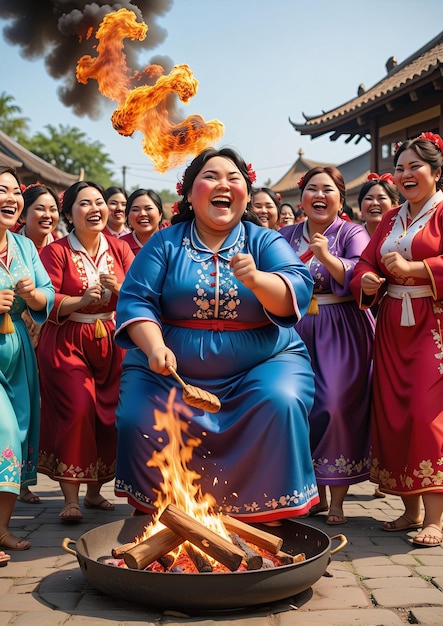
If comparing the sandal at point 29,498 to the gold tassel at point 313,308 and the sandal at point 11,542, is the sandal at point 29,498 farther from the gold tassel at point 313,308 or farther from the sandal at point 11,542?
the gold tassel at point 313,308

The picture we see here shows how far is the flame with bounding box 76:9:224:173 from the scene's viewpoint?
471 cm

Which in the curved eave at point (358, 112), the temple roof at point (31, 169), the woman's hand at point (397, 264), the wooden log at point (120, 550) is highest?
the temple roof at point (31, 169)

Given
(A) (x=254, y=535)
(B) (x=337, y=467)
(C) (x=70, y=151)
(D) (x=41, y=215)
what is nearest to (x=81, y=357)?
(D) (x=41, y=215)

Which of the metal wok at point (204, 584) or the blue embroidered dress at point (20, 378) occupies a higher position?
the blue embroidered dress at point (20, 378)

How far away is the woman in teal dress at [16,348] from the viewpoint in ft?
13.5

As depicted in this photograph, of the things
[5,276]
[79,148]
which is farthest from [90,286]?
[79,148]

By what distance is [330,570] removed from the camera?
3762 millimetres

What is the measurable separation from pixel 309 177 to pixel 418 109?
892 centimetres

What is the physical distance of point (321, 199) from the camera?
5074 millimetres

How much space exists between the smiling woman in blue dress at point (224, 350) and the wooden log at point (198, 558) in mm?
384

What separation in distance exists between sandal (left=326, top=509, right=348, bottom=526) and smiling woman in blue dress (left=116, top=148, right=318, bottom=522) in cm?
117

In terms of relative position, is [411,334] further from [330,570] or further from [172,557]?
[172,557]

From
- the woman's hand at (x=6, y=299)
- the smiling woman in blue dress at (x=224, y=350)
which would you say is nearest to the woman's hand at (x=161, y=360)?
the smiling woman in blue dress at (x=224, y=350)

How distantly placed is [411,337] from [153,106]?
2.10 meters
